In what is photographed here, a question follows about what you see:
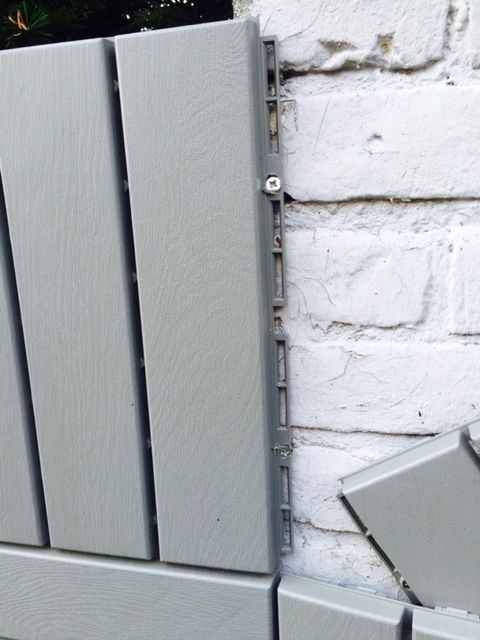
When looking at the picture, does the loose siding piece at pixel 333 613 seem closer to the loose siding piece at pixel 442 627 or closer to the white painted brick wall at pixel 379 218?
the loose siding piece at pixel 442 627

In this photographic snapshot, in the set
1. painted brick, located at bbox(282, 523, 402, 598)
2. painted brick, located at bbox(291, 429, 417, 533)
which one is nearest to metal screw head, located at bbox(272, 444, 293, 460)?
painted brick, located at bbox(291, 429, 417, 533)

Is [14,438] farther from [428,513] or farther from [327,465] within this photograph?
[428,513]

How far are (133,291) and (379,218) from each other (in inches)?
13.3

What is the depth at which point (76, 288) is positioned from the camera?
2.78ft

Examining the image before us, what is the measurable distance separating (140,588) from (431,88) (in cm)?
80

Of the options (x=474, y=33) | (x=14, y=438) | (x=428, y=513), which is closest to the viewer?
(x=474, y=33)

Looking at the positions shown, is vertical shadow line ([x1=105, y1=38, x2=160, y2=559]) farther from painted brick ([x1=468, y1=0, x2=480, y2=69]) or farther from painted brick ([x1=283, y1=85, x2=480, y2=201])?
painted brick ([x1=468, y1=0, x2=480, y2=69])

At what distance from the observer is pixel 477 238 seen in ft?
2.34

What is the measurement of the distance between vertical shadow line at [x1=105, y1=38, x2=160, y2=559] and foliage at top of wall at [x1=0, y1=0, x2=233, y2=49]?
1.39ft

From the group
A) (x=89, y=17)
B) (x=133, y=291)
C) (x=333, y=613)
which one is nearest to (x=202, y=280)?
(x=133, y=291)

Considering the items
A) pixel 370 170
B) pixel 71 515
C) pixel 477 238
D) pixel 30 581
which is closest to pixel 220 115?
pixel 370 170

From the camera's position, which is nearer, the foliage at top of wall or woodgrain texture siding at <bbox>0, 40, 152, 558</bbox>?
woodgrain texture siding at <bbox>0, 40, 152, 558</bbox>

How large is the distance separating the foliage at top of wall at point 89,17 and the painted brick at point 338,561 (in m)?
0.97

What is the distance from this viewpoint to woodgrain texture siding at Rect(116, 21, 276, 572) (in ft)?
2.40
